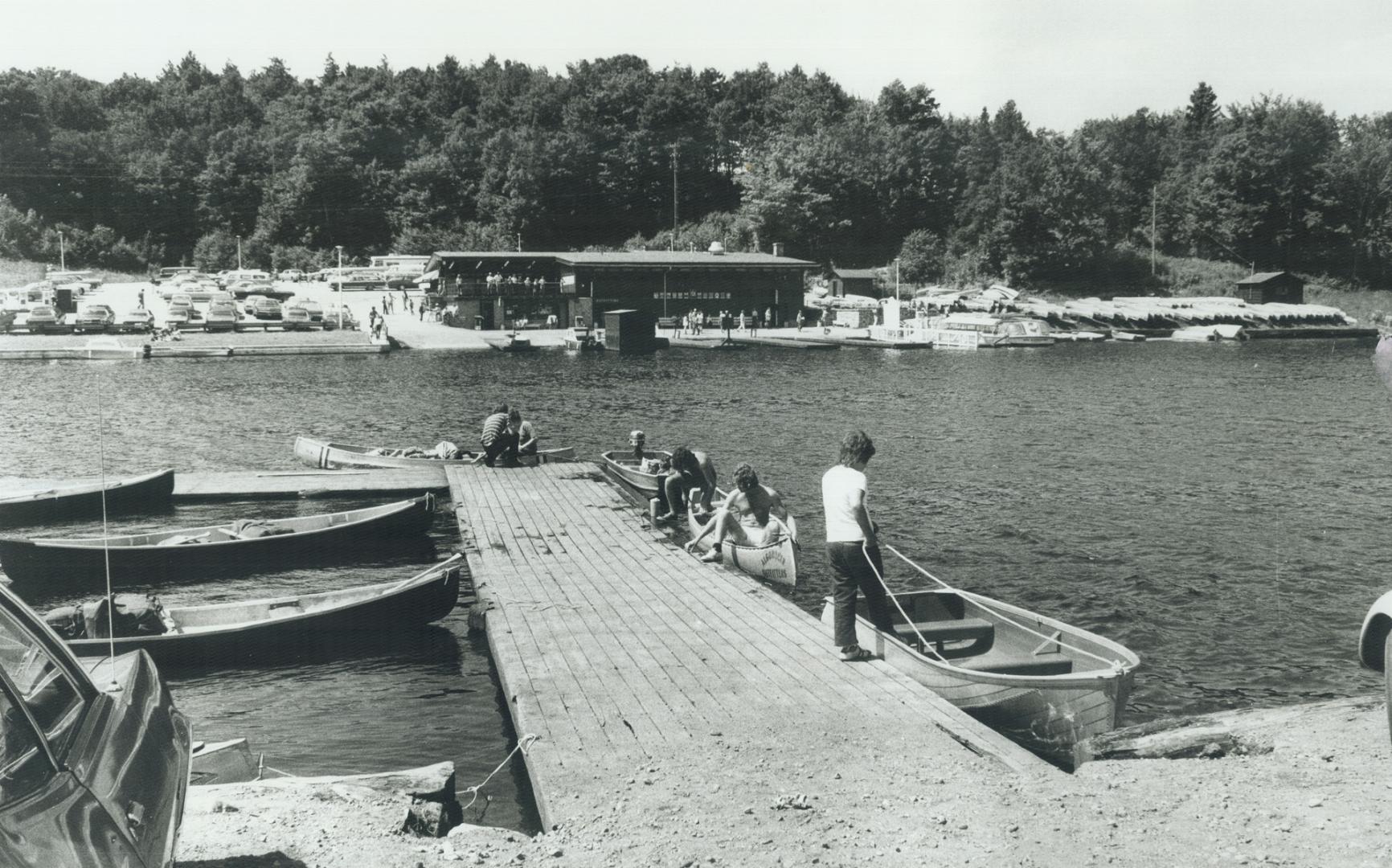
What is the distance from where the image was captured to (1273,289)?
10888cm

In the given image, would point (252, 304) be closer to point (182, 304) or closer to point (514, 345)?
point (182, 304)

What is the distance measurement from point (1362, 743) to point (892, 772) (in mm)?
3888

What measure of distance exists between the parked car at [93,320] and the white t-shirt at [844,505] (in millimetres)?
82898

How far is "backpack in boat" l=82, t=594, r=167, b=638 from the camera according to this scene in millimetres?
13062

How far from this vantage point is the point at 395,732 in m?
12.7

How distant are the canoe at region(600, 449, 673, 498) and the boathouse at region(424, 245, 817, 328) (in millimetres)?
63359

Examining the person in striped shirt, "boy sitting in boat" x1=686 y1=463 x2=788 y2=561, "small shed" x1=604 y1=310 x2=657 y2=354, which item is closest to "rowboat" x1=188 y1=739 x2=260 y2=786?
"boy sitting in boat" x1=686 y1=463 x2=788 y2=561

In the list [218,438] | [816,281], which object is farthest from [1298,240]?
Result: [218,438]

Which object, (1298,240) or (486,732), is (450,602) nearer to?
(486,732)

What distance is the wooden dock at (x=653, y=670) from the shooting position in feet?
29.0

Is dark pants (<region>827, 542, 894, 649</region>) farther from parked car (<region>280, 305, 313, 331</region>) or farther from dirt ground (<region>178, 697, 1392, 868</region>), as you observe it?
parked car (<region>280, 305, 313, 331</region>)

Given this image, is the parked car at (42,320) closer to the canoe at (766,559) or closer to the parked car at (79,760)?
the canoe at (766,559)

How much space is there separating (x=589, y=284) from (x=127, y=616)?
256 ft

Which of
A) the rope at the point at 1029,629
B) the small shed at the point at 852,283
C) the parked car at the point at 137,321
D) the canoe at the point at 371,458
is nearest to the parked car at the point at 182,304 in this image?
the parked car at the point at 137,321
